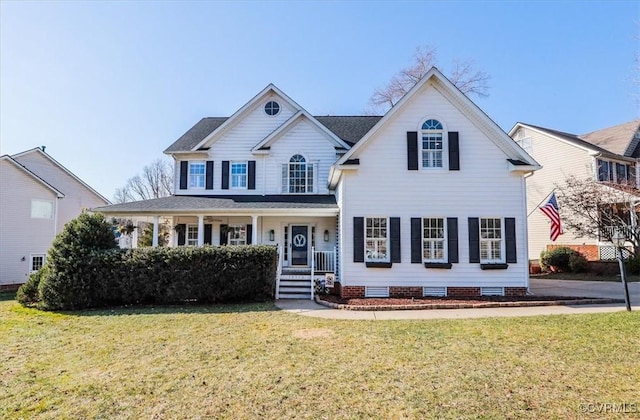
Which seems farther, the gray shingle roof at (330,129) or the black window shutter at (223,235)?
the gray shingle roof at (330,129)

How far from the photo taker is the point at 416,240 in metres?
12.1

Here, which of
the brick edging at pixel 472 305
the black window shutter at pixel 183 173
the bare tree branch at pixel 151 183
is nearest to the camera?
the brick edging at pixel 472 305

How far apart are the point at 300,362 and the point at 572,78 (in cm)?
1746

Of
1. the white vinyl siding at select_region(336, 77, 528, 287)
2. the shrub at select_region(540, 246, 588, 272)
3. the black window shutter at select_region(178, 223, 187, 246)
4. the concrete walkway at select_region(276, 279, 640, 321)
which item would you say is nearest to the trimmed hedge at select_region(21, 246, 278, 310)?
the concrete walkway at select_region(276, 279, 640, 321)

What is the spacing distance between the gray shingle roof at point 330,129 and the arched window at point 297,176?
210 centimetres

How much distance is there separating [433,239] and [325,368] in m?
7.86

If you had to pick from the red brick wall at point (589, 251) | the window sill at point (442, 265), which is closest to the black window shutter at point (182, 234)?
the window sill at point (442, 265)

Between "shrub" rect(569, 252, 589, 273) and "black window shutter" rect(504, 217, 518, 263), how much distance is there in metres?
10.5

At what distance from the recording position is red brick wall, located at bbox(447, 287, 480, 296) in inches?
470

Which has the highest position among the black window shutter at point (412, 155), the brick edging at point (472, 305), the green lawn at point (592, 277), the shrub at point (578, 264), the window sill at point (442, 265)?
the black window shutter at point (412, 155)

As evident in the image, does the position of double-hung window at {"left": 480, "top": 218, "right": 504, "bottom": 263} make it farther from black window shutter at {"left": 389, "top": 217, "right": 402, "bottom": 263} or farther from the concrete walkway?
black window shutter at {"left": 389, "top": 217, "right": 402, "bottom": 263}

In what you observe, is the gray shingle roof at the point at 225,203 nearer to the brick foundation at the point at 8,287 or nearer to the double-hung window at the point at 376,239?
the double-hung window at the point at 376,239

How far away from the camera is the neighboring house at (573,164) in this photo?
70.7 ft

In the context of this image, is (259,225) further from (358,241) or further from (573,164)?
(573,164)
